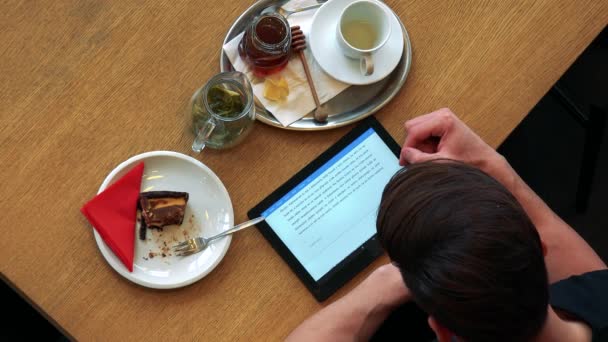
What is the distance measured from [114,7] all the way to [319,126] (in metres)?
0.37

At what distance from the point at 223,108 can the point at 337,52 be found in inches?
8.3

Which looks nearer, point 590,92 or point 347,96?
point 347,96

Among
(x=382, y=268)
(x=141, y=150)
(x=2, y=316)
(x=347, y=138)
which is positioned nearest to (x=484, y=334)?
(x=382, y=268)

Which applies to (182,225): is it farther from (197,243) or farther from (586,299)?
(586,299)

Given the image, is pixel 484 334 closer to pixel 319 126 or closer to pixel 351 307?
pixel 351 307

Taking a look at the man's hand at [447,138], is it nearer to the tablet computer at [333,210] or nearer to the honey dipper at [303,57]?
the tablet computer at [333,210]

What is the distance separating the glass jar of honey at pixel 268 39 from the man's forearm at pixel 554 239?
38cm

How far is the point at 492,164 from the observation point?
1012 millimetres

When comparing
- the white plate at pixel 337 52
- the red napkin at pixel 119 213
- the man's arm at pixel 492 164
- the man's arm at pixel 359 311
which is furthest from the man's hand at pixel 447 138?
the red napkin at pixel 119 213

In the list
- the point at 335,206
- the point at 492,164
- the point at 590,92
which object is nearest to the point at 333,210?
the point at 335,206

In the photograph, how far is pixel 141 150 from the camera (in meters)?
0.96

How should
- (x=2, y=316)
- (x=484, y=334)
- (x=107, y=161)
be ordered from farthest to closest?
(x=2, y=316), (x=107, y=161), (x=484, y=334)

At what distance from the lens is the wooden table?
36.3 inches

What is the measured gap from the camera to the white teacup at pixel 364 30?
956 millimetres
